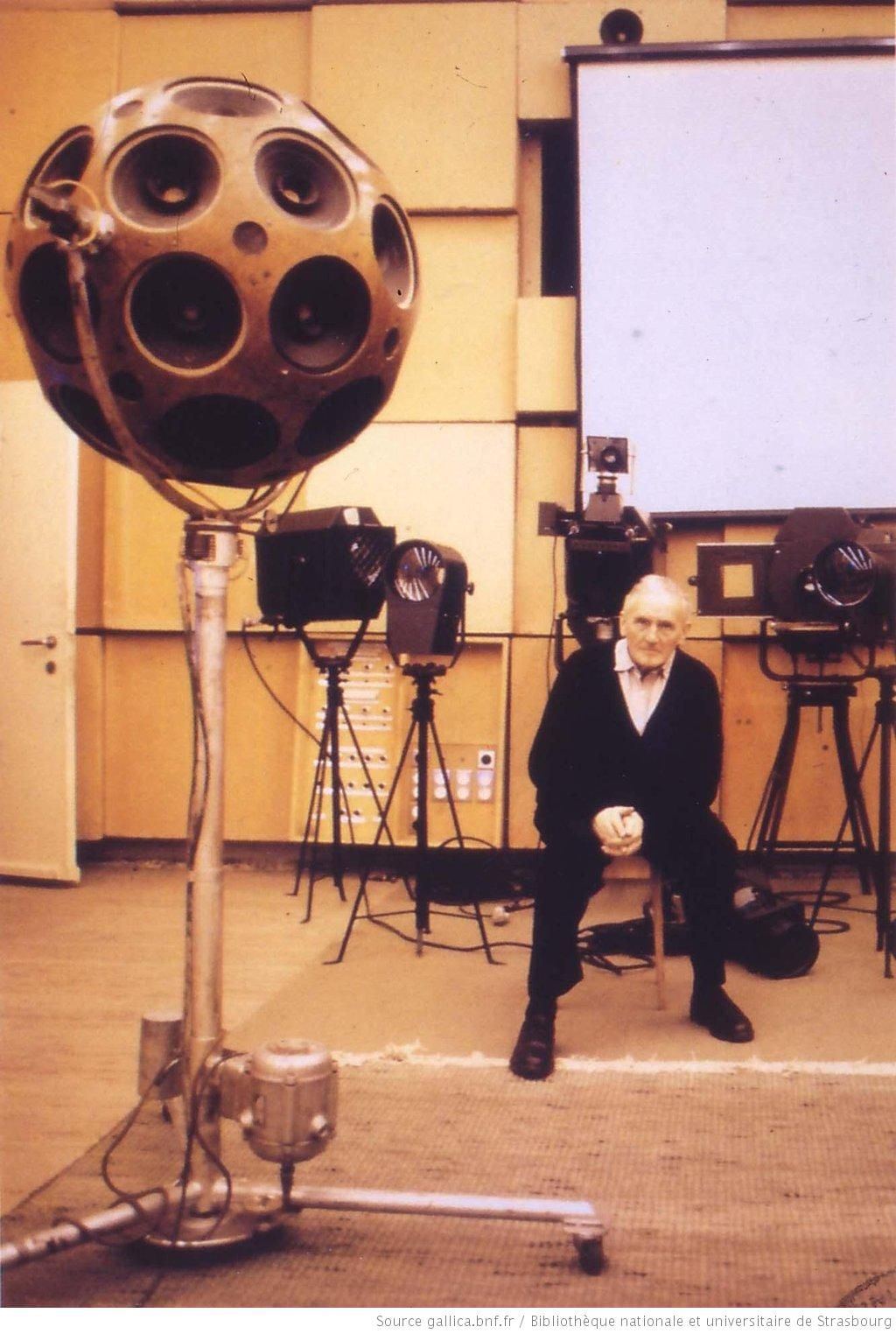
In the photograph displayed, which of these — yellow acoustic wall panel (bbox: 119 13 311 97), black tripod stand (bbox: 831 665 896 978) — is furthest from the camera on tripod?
yellow acoustic wall panel (bbox: 119 13 311 97)

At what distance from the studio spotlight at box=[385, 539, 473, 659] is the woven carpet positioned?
4.37 ft

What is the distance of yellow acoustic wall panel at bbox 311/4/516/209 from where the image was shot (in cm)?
480

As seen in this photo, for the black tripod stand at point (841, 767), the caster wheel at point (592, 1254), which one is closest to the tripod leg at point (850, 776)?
the black tripod stand at point (841, 767)

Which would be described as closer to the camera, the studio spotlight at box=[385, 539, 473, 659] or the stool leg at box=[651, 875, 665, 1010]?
the stool leg at box=[651, 875, 665, 1010]

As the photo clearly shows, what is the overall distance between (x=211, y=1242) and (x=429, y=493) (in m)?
3.48

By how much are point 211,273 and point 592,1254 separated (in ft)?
4.66

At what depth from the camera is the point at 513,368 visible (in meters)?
4.86

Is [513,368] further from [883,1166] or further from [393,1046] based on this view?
[883,1166]

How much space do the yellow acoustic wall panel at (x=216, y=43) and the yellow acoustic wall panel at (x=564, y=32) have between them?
2.92 feet

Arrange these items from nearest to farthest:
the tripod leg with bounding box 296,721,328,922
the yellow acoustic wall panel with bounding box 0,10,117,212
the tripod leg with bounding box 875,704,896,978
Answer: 1. the tripod leg with bounding box 875,704,896,978
2. the tripod leg with bounding box 296,721,328,922
3. the yellow acoustic wall panel with bounding box 0,10,117,212

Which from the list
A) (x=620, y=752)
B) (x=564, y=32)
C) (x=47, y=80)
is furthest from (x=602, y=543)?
(x=47, y=80)

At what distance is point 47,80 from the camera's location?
16.2 feet

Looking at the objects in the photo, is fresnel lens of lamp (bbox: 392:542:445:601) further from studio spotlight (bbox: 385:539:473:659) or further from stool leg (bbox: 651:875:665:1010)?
stool leg (bbox: 651:875:665:1010)

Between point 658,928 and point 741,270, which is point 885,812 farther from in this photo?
point 741,270
